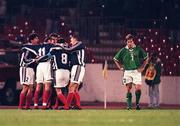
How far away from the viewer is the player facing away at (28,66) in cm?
2458

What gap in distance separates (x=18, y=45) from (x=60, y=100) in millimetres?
6058

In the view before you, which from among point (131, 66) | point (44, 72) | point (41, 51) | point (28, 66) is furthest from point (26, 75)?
point (131, 66)

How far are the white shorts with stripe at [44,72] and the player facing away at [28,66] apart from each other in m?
0.22

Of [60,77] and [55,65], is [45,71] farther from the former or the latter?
[60,77]

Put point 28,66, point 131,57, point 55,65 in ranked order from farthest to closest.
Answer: point 28,66 < point 131,57 < point 55,65

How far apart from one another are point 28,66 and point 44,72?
1.72ft

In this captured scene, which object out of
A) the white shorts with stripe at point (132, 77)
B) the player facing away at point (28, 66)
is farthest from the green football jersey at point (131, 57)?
the player facing away at point (28, 66)

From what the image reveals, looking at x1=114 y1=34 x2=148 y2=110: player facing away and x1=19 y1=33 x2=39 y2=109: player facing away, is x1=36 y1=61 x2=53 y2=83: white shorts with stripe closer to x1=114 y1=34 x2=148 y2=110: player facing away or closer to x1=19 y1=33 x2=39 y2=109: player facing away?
x1=19 y1=33 x2=39 y2=109: player facing away

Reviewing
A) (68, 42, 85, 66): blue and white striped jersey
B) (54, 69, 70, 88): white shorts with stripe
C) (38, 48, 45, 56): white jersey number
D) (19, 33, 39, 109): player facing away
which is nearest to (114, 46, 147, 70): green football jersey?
(68, 42, 85, 66): blue and white striped jersey

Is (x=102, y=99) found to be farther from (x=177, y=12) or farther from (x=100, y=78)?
(x=177, y=12)

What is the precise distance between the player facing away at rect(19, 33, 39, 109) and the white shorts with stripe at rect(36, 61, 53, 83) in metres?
0.22

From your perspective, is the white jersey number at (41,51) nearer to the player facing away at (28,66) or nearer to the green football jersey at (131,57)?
the player facing away at (28,66)

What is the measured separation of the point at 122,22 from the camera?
35.7m

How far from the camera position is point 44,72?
971 inches
